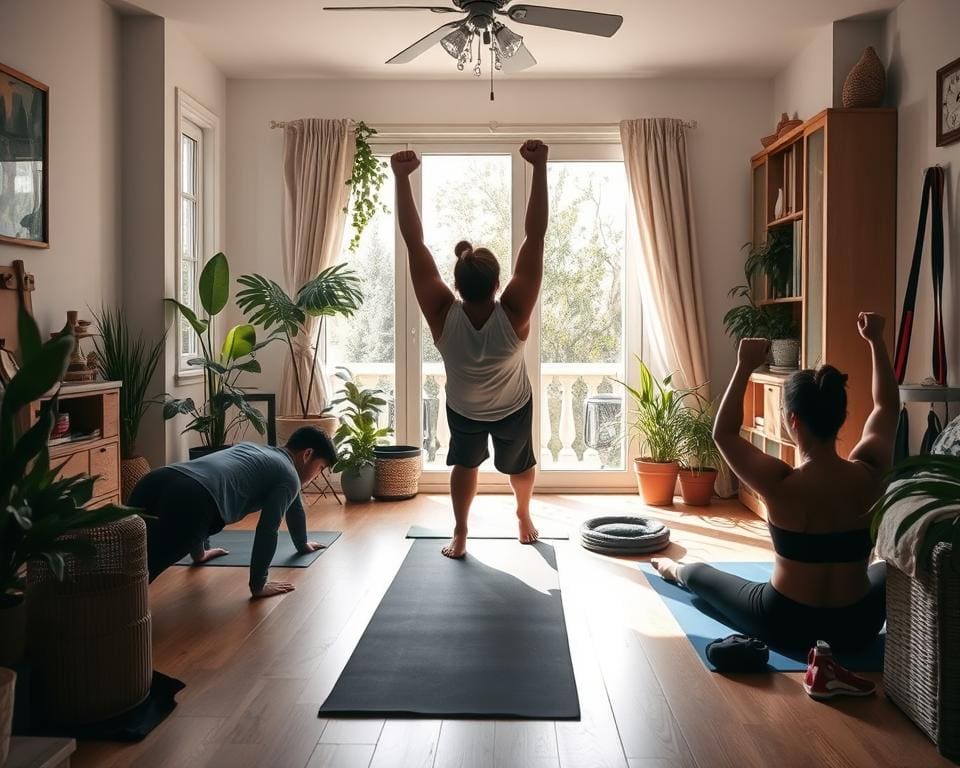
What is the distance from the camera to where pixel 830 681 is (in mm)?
2418

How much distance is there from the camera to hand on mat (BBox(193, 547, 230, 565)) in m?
3.87

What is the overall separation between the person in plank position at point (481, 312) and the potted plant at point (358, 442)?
170 centimetres

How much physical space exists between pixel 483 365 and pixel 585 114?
108 inches

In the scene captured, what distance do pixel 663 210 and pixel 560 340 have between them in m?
1.08

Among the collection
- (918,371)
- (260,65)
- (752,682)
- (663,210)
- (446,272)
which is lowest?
(752,682)

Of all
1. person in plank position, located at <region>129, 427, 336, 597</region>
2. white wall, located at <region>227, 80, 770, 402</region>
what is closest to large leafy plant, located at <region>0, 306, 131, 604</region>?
person in plank position, located at <region>129, 427, 336, 597</region>

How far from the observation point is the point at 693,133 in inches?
225

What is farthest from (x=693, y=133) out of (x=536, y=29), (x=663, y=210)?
(x=536, y=29)

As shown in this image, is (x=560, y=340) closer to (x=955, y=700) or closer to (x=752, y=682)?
(x=752, y=682)

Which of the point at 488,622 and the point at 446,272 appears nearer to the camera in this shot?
the point at 488,622

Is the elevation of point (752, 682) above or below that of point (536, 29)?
below

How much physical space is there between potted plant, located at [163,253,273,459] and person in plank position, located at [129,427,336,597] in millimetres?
1203

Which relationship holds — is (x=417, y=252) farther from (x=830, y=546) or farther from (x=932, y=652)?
(x=932, y=652)

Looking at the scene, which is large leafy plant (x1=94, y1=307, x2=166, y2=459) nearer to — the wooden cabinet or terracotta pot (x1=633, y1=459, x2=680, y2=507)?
the wooden cabinet
